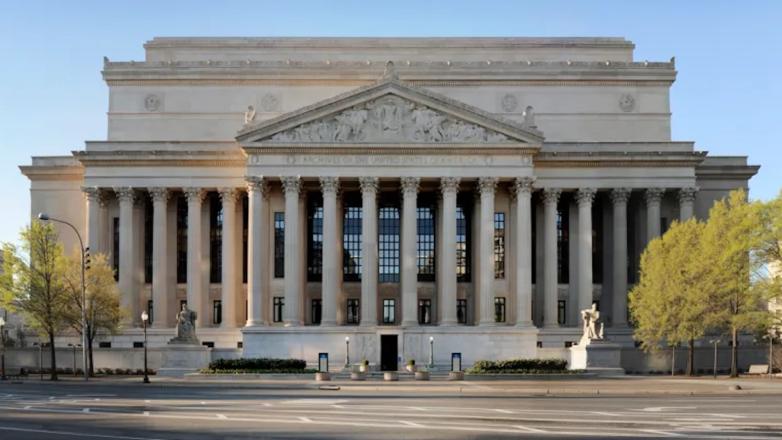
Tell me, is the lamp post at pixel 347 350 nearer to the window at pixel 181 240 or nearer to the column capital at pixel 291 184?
the column capital at pixel 291 184

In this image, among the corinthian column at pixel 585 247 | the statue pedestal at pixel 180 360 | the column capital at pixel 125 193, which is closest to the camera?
the statue pedestal at pixel 180 360

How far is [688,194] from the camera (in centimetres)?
9619

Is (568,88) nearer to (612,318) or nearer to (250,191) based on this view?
(612,318)

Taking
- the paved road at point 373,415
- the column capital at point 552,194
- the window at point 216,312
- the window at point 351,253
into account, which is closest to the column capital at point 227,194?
the window at point 216,312

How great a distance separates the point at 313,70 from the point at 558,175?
91.4 ft

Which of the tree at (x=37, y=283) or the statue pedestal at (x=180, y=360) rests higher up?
the tree at (x=37, y=283)

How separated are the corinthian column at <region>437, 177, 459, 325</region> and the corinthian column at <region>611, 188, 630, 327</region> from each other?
16.1 m

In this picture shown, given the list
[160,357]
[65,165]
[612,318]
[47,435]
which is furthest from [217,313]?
[47,435]

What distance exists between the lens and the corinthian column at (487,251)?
90688 mm

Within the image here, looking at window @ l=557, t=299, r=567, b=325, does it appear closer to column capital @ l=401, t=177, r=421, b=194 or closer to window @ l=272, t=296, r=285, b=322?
column capital @ l=401, t=177, r=421, b=194

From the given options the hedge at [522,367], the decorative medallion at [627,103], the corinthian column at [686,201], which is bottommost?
the hedge at [522,367]

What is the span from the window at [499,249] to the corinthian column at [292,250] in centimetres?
1864

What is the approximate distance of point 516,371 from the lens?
75750mm

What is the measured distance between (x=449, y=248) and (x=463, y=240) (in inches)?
294
